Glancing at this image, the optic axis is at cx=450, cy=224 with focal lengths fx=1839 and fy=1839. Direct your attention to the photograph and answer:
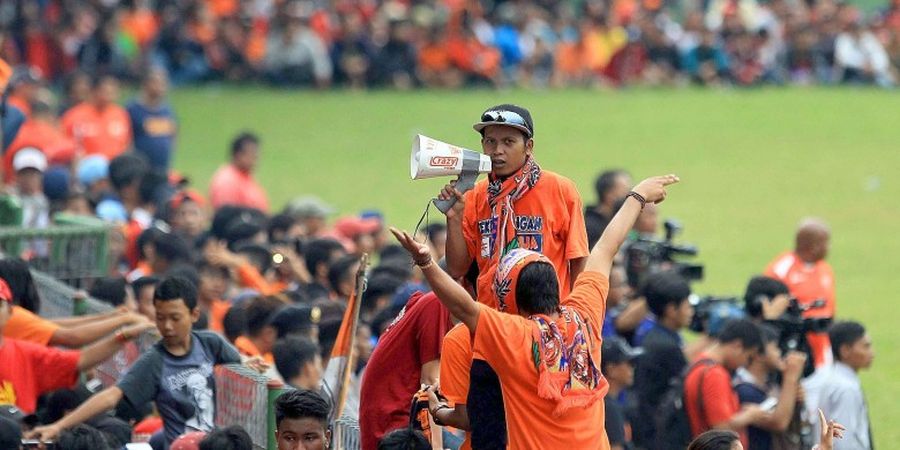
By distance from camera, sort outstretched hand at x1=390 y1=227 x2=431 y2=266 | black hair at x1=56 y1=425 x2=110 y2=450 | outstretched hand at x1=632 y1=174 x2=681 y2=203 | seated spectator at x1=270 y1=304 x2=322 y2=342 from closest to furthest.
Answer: outstretched hand at x1=390 y1=227 x2=431 y2=266
outstretched hand at x1=632 y1=174 x2=681 y2=203
black hair at x1=56 y1=425 x2=110 y2=450
seated spectator at x1=270 y1=304 x2=322 y2=342

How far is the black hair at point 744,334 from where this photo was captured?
9.38 meters

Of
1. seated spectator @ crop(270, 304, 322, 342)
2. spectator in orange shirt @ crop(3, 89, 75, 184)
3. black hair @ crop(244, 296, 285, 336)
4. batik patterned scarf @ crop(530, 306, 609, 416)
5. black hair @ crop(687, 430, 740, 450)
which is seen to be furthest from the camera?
spectator in orange shirt @ crop(3, 89, 75, 184)

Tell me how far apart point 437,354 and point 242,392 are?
1.07 meters

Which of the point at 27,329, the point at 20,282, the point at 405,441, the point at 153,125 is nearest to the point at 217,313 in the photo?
the point at 20,282

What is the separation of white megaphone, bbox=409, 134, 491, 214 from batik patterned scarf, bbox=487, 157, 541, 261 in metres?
0.23

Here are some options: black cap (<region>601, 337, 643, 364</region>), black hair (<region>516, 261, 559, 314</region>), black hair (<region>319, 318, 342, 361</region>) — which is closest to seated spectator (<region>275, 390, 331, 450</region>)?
black hair (<region>516, 261, 559, 314</region>)

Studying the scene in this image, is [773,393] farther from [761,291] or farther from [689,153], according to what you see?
[689,153]

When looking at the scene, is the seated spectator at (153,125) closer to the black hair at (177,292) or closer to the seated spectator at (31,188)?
the seated spectator at (31,188)

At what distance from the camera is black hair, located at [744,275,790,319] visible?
10.6m

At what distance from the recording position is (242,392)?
784 centimetres

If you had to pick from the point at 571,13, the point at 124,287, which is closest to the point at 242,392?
the point at 124,287

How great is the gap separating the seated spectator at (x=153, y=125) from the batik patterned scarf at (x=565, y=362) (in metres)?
13.3

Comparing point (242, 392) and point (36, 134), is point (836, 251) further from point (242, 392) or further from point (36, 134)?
point (242, 392)

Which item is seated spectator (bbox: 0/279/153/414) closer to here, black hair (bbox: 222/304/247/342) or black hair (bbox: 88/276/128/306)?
black hair (bbox: 222/304/247/342)
